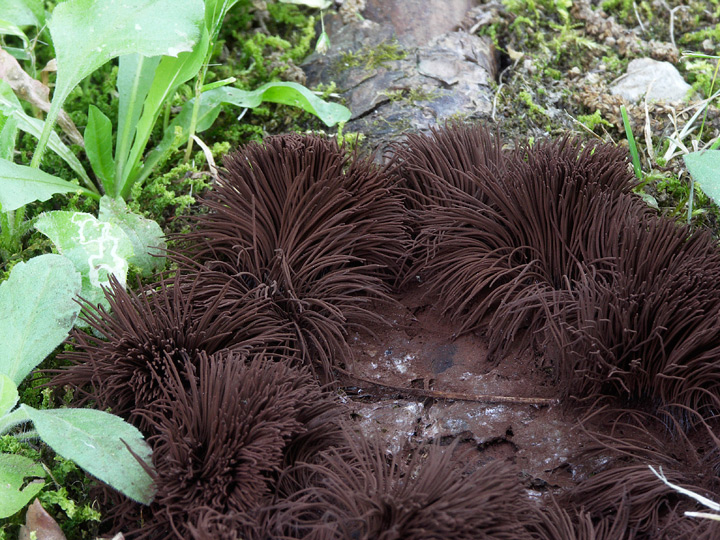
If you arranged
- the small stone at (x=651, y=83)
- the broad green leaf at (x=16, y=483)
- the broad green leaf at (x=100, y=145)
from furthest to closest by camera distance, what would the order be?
1. the small stone at (x=651, y=83)
2. the broad green leaf at (x=100, y=145)
3. the broad green leaf at (x=16, y=483)

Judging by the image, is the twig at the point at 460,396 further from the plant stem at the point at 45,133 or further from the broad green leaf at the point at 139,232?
the plant stem at the point at 45,133

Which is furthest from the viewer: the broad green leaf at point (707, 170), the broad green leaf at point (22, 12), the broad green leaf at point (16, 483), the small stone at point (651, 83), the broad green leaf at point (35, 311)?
the small stone at point (651, 83)

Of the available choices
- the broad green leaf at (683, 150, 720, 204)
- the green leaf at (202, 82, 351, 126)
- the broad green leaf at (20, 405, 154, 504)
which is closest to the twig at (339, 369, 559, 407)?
the broad green leaf at (20, 405, 154, 504)

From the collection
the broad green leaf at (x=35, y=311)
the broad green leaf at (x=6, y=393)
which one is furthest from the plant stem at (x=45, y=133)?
the broad green leaf at (x=6, y=393)

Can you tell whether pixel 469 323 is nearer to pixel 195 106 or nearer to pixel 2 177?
pixel 195 106

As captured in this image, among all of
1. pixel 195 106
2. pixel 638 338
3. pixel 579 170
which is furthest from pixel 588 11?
pixel 638 338

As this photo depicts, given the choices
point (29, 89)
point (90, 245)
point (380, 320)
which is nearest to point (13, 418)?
point (90, 245)

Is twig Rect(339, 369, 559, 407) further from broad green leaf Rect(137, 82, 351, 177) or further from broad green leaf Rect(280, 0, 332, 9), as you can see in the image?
broad green leaf Rect(280, 0, 332, 9)
